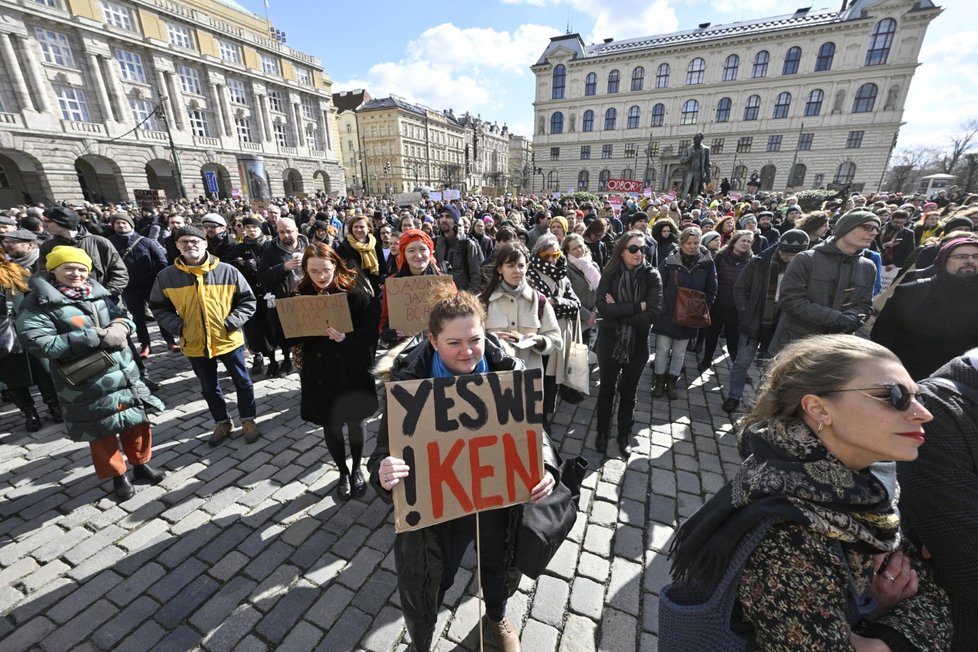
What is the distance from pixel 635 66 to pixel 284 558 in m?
60.9

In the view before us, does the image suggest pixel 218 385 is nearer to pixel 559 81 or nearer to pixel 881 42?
pixel 559 81

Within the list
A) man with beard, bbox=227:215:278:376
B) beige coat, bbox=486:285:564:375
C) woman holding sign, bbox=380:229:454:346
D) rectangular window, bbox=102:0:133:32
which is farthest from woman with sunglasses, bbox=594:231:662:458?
rectangular window, bbox=102:0:133:32

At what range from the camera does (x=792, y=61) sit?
43.8 m

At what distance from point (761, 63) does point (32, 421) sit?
61943 millimetres

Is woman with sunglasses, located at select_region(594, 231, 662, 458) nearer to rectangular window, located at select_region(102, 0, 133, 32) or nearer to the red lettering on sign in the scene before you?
the red lettering on sign

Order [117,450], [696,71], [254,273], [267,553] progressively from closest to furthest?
[267,553]
[117,450]
[254,273]
[696,71]

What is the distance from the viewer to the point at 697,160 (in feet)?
55.1

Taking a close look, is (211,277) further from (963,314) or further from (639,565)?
(963,314)

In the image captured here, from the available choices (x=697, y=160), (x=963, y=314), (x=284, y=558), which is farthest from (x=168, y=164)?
(x=963, y=314)

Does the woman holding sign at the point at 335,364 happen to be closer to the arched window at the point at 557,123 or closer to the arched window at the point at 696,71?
the arched window at the point at 696,71

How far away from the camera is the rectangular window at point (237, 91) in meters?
39.2

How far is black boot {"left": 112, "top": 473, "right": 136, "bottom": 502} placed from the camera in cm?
342

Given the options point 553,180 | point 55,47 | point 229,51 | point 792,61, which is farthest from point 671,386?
point 792,61

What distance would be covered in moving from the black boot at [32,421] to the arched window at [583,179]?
57.2 metres
